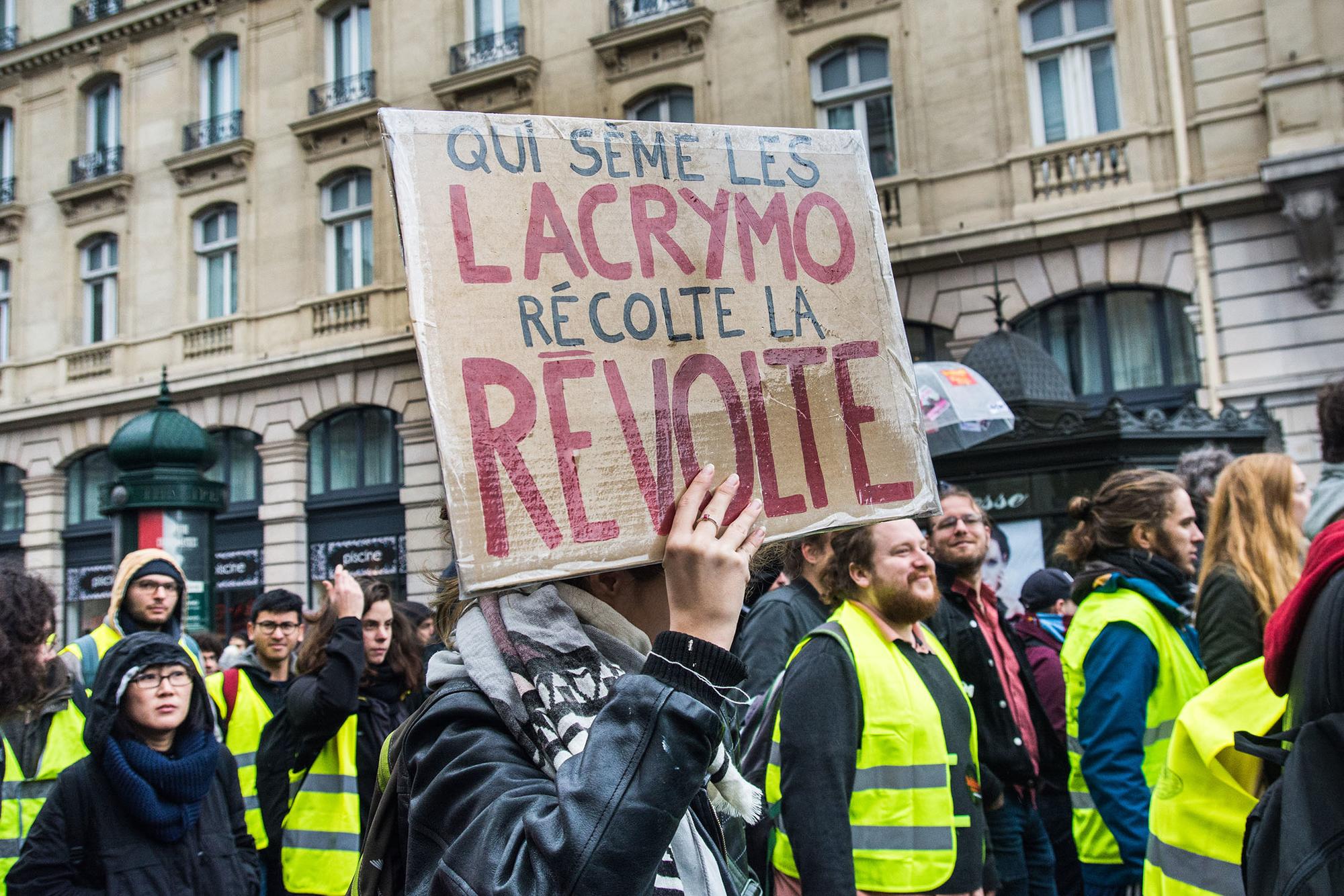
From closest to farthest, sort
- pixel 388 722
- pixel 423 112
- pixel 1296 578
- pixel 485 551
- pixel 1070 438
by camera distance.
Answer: pixel 485 551
pixel 423 112
pixel 1296 578
pixel 388 722
pixel 1070 438

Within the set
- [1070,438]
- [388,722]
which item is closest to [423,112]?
[388,722]

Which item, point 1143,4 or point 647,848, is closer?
point 647,848

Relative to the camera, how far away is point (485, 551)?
5.26ft

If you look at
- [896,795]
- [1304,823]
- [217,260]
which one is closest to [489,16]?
[217,260]

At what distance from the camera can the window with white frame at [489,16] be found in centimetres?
1838

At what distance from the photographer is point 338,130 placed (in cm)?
1914

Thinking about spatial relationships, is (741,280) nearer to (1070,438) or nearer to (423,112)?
(423,112)

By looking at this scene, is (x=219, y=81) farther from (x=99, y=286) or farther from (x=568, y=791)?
(x=568, y=791)

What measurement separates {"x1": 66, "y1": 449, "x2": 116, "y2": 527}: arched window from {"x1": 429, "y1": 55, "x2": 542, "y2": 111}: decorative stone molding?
9.39 m

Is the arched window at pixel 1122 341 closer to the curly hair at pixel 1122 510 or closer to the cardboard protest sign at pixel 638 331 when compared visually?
the curly hair at pixel 1122 510

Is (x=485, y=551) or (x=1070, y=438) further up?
(x=1070, y=438)

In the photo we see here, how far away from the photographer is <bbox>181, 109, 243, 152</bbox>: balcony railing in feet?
66.4

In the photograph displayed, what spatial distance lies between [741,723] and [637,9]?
16.0m

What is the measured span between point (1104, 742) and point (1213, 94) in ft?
38.3
